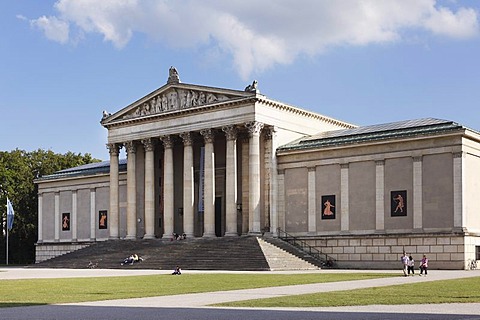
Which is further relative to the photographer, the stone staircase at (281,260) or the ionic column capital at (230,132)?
the ionic column capital at (230,132)

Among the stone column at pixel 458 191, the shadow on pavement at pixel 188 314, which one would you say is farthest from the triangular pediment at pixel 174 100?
the shadow on pavement at pixel 188 314

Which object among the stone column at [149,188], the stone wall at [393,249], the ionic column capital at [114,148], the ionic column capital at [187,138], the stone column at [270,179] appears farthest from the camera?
the ionic column capital at [114,148]

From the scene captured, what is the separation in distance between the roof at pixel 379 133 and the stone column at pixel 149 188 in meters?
16.5

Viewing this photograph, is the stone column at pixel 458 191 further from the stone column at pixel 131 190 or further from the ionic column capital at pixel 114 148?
the ionic column capital at pixel 114 148

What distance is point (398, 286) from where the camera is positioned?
37188 mm

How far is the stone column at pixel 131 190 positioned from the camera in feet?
288

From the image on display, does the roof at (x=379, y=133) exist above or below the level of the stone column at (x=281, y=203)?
above

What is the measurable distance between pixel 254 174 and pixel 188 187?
925 cm

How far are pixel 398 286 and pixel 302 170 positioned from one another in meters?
39.9

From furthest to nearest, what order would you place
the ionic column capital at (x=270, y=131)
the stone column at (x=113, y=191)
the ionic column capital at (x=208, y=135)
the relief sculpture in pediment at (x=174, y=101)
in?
the stone column at (x=113, y=191), the relief sculpture in pediment at (x=174, y=101), the ionic column capital at (x=208, y=135), the ionic column capital at (x=270, y=131)

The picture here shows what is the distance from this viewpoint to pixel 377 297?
30.0 metres

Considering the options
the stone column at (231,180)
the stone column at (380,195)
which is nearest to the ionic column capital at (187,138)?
the stone column at (231,180)

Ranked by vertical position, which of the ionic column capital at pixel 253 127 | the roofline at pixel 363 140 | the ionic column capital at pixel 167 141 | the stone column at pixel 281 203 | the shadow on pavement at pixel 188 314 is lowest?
the shadow on pavement at pixel 188 314

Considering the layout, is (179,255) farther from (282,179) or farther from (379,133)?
(379,133)
